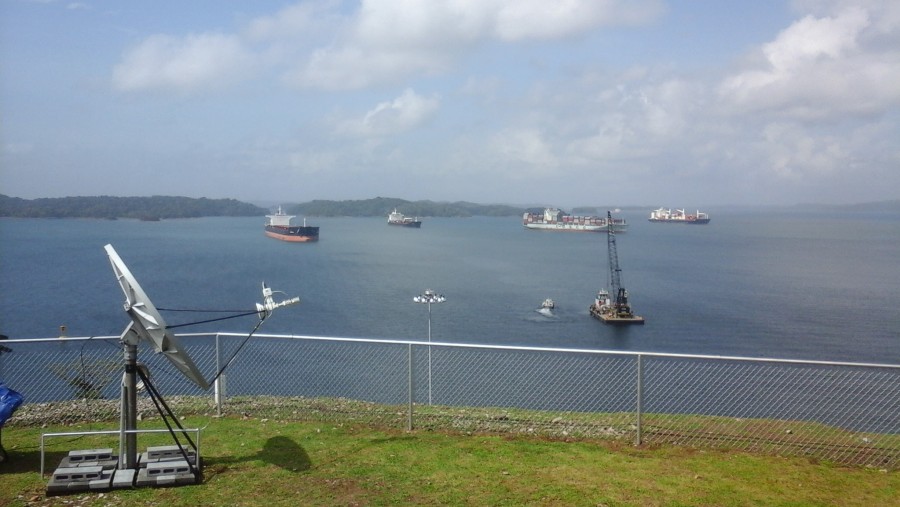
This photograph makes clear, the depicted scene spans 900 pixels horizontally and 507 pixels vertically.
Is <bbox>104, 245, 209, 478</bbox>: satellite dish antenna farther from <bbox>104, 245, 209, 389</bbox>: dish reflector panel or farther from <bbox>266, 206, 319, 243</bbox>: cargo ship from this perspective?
<bbox>266, 206, 319, 243</bbox>: cargo ship

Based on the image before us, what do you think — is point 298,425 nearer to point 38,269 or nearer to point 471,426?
point 471,426

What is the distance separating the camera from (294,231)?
402ft

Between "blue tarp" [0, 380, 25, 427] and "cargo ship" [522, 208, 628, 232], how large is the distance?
165398mm

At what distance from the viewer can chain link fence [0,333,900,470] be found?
7.65 metres

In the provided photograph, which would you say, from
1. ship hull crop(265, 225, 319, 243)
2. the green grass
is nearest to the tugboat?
the green grass

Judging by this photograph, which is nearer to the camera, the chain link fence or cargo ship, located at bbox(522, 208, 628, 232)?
the chain link fence

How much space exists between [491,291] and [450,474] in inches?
2307

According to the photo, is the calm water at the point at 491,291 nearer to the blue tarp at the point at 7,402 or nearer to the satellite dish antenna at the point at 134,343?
the blue tarp at the point at 7,402

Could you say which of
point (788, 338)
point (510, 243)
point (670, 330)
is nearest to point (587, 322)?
point (670, 330)

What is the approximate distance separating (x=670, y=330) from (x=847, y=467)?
151ft

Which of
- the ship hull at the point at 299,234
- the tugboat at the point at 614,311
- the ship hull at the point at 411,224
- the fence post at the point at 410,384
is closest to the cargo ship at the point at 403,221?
the ship hull at the point at 411,224

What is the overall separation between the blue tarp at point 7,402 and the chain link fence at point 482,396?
0.79 metres

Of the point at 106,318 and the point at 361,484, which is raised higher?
the point at 361,484

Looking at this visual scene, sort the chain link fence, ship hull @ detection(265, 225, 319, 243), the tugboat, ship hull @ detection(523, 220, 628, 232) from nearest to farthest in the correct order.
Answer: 1. the chain link fence
2. the tugboat
3. ship hull @ detection(265, 225, 319, 243)
4. ship hull @ detection(523, 220, 628, 232)
